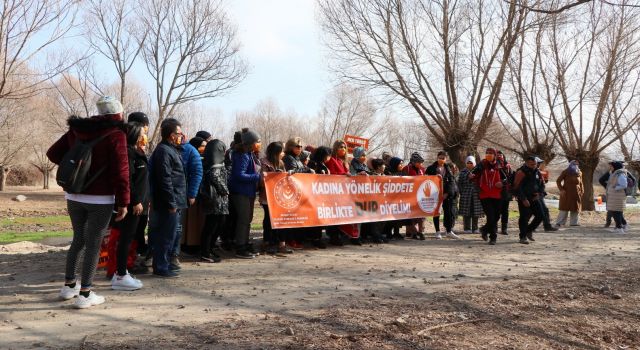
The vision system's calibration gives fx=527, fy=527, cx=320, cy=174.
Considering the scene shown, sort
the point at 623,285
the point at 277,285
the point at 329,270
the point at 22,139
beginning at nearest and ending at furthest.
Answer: the point at 277,285
the point at 623,285
the point at 329,270
the point at 22,139

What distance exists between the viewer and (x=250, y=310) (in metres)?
4.96

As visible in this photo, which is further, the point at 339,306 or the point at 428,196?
the point at 428,196

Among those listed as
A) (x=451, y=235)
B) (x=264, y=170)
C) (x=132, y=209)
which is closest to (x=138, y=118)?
(x=132, y=209)

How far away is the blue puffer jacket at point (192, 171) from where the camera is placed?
22.2 feet

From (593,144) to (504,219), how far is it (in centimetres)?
1453

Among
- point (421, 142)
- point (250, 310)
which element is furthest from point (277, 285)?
point (421, 142)

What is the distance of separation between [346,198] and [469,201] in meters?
4.06

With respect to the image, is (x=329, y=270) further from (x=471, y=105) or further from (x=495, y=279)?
(x=471, y=105)

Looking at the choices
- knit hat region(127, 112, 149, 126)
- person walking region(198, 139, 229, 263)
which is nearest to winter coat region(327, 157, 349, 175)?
person walking region(198, 139, 229, 263)

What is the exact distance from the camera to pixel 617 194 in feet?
44.8

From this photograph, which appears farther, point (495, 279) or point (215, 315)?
point (495, 279)

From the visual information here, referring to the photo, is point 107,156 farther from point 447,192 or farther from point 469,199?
point 469,199

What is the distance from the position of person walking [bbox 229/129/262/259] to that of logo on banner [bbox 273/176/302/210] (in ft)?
1.87

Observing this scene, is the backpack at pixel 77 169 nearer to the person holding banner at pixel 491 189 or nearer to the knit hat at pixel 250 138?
the knit hat at pixel 250 138
